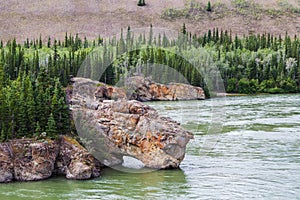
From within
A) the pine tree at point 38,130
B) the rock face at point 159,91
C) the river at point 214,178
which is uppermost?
the pine tree at point 38,130

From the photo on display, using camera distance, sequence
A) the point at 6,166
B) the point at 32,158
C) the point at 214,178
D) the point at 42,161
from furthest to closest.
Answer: the point at 214,178, the point at 42,161, the point at 32,158, the point at 6,166

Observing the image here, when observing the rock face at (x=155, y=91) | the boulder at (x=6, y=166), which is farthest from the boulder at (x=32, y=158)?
the rock face at (x=155, y=91)

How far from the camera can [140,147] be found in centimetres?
3838

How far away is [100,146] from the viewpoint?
1511 inches

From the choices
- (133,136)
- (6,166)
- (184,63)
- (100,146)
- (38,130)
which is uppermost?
(38,130)

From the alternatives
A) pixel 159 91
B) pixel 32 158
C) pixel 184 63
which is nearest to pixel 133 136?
pixel 32 158

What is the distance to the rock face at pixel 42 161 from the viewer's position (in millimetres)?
35062

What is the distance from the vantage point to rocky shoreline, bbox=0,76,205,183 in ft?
116

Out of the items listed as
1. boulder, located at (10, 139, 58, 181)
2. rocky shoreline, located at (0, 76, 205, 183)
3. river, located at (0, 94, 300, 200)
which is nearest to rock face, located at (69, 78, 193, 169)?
rocky shoreline, located at (0, 76, 205, 183)

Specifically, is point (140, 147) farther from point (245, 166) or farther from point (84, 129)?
point (245, 166)

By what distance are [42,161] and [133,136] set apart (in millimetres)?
6561

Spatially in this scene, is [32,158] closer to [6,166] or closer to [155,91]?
[6,166]

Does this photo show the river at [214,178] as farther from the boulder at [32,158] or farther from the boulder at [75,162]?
the boulder at [32,158]

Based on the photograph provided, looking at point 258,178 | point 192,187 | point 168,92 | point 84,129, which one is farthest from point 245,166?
point 168,92
